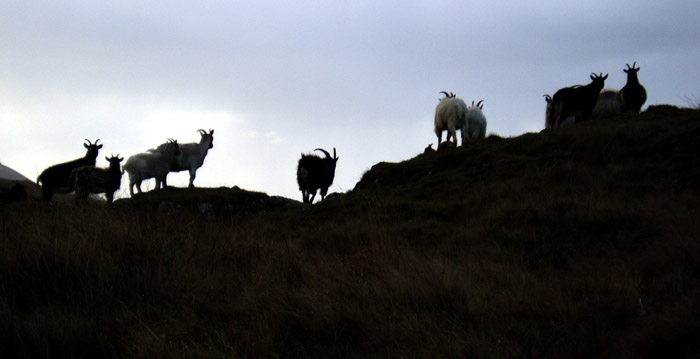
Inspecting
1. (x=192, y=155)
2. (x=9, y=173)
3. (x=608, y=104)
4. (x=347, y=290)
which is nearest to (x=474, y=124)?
(x=608, y=104)

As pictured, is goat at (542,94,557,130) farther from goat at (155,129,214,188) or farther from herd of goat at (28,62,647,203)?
goat at (155,129,214,188)

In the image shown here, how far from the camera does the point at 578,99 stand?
58.2 feet

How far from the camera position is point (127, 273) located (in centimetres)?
435

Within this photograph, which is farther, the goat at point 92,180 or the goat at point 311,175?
the goat at point 311,175

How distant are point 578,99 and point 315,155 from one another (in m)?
7.93

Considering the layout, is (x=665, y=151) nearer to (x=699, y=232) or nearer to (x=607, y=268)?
(x=699, y=232)

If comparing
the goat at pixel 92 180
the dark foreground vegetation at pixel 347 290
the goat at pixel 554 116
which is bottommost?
the dark foreground vegetation at pixel 347 290

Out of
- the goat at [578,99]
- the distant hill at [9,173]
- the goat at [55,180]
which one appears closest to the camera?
the goat at [578,99]

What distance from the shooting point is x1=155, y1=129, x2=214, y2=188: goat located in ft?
66.8

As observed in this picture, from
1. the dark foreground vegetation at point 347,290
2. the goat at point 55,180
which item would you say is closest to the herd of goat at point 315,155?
the goat at point 55,180

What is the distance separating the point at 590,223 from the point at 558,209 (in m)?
0.94

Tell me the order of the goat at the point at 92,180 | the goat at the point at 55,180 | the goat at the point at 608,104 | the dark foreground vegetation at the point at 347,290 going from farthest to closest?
1. the goat at the point at 608,104
2. the goat at the point at 55,180
3. the goat at the point at 92,180
4. the dark foreground vegetation at the point at 347,290

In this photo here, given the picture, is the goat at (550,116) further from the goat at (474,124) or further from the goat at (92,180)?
the goat at (92,180)

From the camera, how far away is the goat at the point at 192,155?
20.4 metres
